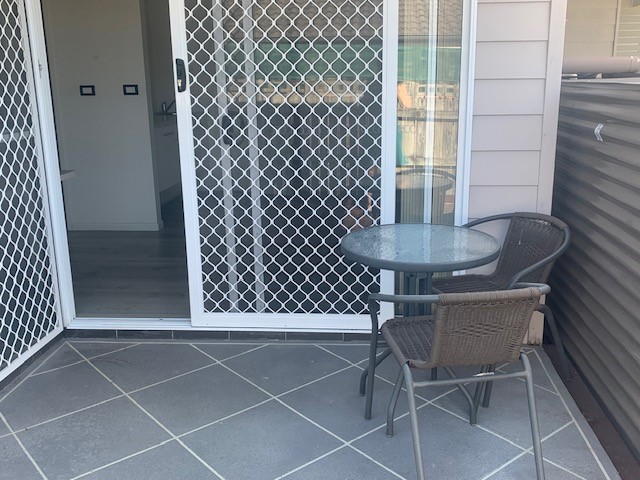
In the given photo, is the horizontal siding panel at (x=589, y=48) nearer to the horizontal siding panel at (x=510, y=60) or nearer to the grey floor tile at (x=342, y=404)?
the horizontal siding panel at (x=510, y=60)

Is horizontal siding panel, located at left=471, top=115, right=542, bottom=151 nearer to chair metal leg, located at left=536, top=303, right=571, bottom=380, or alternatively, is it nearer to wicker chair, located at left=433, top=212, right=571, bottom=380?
wicker chair, located at left=433, top=212, right=571, bottom=380

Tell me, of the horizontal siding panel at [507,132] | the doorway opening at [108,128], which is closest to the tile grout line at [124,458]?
the horizontal siding panel at [507,132]

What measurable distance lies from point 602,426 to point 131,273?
3.13m

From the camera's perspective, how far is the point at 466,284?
282 centimetres

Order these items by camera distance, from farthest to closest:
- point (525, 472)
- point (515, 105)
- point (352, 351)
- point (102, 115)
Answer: point (102, 115)
point (352, 351)
point (515, 105)
point (525, 472)

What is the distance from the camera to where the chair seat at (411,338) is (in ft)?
6.56

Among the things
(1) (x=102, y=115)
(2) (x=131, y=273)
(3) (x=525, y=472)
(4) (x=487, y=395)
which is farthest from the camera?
(1) (x=102, y=115)

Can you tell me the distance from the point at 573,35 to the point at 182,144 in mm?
5029

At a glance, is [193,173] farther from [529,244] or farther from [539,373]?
[539,373]

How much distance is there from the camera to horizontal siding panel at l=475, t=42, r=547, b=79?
2740 mm

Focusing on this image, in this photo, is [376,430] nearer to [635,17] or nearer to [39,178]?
[39,178]

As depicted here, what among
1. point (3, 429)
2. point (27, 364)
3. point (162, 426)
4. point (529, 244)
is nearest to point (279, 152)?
point (529, 244)

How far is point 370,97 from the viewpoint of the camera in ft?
9.47

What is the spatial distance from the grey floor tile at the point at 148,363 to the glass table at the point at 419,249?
1.07 meters
